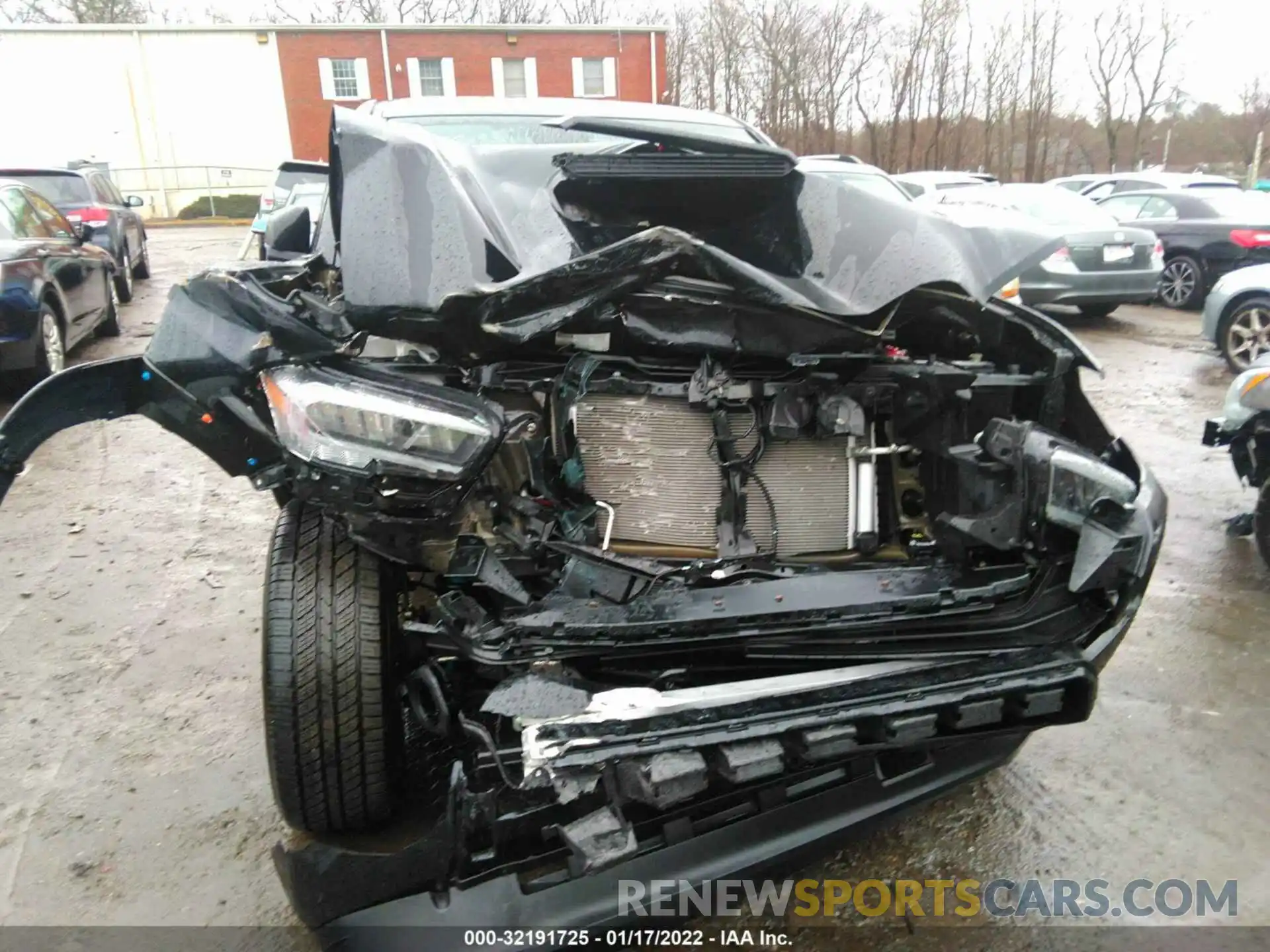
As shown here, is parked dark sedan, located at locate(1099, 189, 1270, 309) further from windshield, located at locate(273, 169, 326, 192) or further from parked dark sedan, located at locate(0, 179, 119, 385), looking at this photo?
parked dark sedan, located at locate(0, 179, 119, 385)

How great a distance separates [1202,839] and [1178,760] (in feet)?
1.28

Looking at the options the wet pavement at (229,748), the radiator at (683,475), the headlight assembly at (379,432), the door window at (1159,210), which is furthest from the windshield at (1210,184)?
the headlight assembly at (379,432)

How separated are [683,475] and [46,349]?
611cm

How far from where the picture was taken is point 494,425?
185 centimetres

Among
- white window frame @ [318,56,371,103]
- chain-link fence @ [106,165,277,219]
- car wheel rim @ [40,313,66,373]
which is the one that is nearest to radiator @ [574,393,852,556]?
car wheel rim @ [40,313,66,373]

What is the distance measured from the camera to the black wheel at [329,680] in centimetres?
195

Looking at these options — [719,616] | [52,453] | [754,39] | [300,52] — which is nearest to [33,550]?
[52,453]

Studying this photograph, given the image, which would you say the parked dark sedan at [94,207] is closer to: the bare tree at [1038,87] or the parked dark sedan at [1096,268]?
the parked dark sedan at [1096,268]

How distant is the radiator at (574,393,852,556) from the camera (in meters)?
2.24

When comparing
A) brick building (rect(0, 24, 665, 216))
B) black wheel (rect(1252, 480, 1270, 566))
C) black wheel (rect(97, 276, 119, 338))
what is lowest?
black wheel (rect(1252, 480, 1270, 566))

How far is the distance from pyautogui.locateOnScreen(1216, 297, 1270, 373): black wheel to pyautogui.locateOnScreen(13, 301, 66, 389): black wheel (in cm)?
948

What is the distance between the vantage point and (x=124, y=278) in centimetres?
1095

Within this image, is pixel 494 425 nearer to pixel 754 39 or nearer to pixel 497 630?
pixel 497 630

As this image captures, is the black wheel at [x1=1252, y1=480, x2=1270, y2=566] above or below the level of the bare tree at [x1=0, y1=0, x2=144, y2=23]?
below
